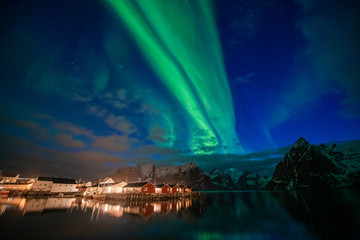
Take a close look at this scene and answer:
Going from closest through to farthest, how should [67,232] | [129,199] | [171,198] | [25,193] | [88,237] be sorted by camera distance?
[88,237]
[67,232]
[129,199]
[25,193]
[171,198]

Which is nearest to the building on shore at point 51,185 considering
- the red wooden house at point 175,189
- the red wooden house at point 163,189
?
the red wooden house at point 163,189

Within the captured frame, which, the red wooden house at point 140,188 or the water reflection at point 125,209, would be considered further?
the red wooden house at point 140,188

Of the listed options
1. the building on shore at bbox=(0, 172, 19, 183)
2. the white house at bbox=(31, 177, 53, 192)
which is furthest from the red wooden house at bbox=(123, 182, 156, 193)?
the building on shore at bbox=(0, 172, 19, 183)

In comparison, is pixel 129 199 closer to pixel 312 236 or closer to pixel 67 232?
pixel 67 232

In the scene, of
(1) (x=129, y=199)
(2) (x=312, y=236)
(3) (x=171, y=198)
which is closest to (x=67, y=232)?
(2) (x=312, y=236)

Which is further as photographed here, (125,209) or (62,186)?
(62,186)

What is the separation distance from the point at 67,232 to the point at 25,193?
79299 mm

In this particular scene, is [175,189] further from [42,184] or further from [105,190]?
[42,184]

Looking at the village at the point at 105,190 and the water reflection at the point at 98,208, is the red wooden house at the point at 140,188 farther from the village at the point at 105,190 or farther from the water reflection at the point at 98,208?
the water reflection at the point at 98,208

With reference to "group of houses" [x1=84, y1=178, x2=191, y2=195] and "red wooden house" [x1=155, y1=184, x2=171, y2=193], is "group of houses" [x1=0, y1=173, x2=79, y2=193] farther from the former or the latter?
"red wooden house" [x1=155, y1=184, x2=171, y2=193]

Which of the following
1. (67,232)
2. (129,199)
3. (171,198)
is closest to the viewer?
(67,232)

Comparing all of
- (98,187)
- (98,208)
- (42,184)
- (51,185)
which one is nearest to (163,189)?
(98,187)

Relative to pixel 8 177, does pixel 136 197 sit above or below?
below

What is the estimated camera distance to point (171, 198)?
78438 millimetres
